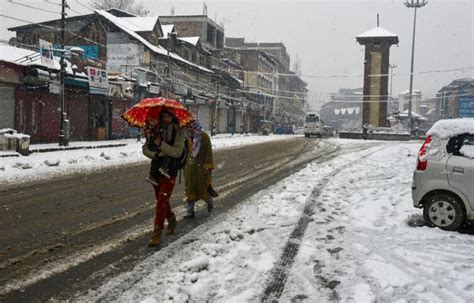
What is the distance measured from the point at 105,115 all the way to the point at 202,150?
1111 inches

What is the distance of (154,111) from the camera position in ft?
19.6

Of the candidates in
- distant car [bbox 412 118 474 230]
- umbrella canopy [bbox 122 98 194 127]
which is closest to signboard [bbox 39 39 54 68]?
umbrella canopy [bbox 122 98 194 127]

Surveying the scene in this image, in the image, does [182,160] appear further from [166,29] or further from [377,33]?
[377,33]

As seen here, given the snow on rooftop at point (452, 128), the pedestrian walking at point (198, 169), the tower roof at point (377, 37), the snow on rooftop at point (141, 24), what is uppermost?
the tower roof at point (377, 37)

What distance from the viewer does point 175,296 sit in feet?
13.3

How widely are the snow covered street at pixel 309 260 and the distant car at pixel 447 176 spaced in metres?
0.37

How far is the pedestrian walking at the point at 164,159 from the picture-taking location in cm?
570

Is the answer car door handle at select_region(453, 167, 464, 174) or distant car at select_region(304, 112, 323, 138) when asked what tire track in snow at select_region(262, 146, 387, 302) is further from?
distant car at select_region(304, 112, 323, 138)

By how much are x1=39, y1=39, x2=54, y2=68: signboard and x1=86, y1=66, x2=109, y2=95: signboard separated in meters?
3.69

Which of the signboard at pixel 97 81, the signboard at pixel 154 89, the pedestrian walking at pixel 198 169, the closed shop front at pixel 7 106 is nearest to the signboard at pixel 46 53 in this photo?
the closed shop front at pixel 7 106

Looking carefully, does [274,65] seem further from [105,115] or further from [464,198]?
[464,198]

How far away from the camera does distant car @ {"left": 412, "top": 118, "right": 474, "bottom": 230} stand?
6.56 m

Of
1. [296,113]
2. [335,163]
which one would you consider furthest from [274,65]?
[335,163]

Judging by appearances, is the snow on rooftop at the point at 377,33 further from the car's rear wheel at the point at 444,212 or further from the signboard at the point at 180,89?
the car's rear wheel at the point at 444,212
